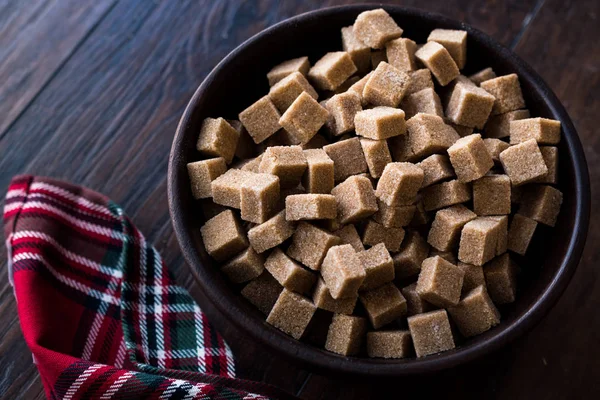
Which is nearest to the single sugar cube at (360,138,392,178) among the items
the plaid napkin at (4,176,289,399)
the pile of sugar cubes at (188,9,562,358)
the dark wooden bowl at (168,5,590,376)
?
the pile of sugar cubes at (188,9,562,358)

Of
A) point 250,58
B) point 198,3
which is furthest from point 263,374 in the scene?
point 198,3

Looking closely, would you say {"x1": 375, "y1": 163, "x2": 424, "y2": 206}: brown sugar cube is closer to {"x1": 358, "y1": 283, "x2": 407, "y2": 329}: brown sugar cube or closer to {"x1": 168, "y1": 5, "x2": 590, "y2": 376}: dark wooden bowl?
{"x1": 358, "y1": 283, "x2": 407, "y2": 329}: brown sugar cube

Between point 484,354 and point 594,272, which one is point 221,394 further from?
point 594,272

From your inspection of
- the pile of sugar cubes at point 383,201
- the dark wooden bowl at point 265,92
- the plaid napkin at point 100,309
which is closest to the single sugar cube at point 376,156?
the pile of sugar cubes at point 383,201

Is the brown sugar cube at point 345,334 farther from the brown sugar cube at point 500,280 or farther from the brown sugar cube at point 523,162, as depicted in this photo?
the brown sugar cube at point 523,162

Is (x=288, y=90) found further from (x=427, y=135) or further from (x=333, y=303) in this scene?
(x=333, y=303)
